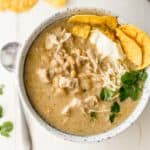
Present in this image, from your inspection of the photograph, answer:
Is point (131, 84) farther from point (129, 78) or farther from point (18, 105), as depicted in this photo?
point (18, 105)

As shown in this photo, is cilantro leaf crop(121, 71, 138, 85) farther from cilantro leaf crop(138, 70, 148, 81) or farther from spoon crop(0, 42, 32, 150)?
spoon crop(0, 42, 32, 150)

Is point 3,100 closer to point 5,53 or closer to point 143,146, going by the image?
point 5,53

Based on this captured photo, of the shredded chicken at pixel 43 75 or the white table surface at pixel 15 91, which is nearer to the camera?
the shredded chicken at pixel 43 75

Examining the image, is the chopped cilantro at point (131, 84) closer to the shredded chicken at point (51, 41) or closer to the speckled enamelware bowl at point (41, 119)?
the speckled enamelware bowl at point (41, 119)

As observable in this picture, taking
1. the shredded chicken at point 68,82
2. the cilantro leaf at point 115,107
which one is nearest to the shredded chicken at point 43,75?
the shredded chicken at point 68,82

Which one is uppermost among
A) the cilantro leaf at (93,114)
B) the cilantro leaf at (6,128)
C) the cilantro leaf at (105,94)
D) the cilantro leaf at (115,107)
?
the cilantro leaf at (105,94)

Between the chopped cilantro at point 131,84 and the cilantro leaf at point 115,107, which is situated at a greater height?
the chopped cilantro at point 131,84

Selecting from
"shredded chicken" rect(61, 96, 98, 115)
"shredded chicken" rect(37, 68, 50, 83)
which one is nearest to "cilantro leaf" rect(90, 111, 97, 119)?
"shredded chicken" rect(61, 96, 98, 115)
